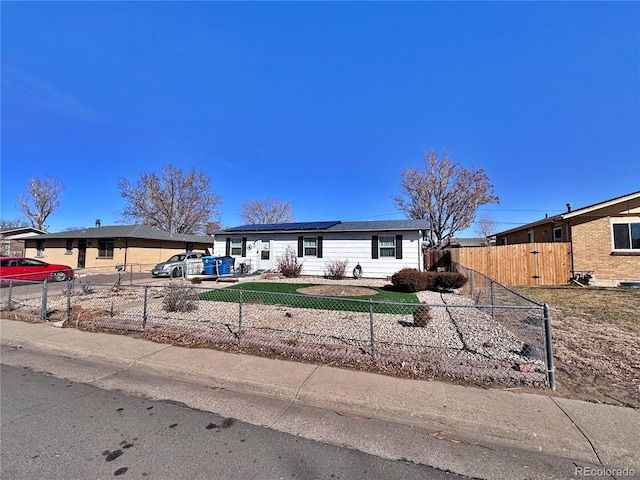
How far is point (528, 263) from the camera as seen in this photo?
14273 millimetres

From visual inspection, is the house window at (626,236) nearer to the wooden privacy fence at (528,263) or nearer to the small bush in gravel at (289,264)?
the wooden privacy fence at (528,263)

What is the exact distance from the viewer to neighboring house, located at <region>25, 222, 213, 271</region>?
23.9m

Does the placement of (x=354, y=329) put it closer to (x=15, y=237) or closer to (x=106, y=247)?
(x=106, y=247)

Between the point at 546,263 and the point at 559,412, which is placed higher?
the point at 546,263

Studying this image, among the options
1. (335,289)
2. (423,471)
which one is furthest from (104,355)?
(335,289)

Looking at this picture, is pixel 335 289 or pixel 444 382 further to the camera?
pixel 335 289

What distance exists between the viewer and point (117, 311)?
8047 mm

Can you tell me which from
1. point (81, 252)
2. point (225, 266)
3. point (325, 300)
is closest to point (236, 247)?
point (225, 266)

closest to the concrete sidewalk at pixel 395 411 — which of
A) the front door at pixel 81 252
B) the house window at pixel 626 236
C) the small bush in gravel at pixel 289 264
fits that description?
the small bush in gravel at pixel 289 264

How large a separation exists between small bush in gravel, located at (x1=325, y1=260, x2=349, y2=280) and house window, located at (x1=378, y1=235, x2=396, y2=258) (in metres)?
2.06

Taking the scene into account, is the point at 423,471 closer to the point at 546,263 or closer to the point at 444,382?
the point at 444,382

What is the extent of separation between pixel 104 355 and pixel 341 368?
4.02 metres

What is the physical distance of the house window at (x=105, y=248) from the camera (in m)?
24.4

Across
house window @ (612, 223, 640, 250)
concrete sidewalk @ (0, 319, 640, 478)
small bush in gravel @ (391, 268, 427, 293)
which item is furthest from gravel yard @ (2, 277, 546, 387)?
house window @ (612, 223, 640, 250)
